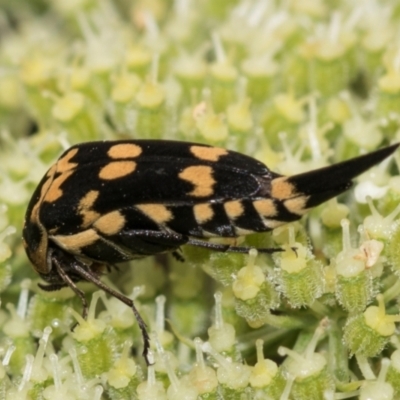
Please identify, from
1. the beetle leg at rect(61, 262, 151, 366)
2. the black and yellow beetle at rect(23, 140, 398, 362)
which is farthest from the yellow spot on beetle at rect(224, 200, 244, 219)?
the beetle leg at rect(61, 262, 151, 366)

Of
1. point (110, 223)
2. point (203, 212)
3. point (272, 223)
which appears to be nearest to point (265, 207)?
point (272, 223)

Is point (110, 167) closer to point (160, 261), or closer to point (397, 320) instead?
point (160, 261)

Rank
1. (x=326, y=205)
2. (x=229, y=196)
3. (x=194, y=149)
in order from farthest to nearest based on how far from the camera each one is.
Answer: (x=326, y=205)
(x=194, y=149)
(x=229, y=196)

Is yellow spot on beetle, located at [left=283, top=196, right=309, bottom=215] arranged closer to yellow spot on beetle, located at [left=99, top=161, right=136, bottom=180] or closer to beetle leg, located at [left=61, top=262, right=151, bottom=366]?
yellow spot on beetle, located at [left=99, top=161, right=136, bottom=180]

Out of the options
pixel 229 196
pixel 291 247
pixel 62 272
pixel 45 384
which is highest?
pixel 229 196

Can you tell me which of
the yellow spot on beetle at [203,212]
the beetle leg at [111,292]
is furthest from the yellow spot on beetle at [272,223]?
the beetle leg at [111,292]

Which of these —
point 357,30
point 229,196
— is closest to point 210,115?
point 229,196

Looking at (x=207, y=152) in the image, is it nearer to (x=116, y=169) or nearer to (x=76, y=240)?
(x=116, y=169)
